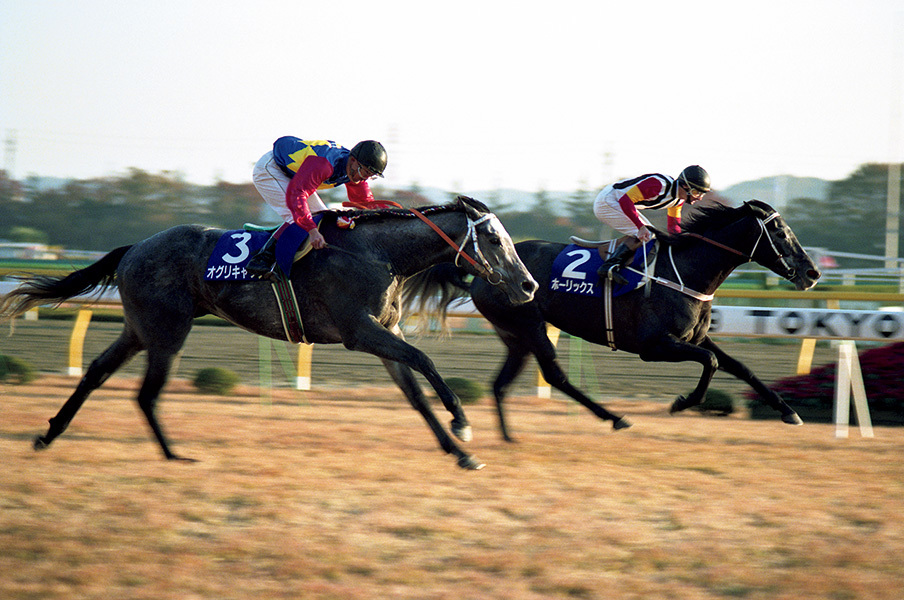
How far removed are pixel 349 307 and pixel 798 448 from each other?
317 cm

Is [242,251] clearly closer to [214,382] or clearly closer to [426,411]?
[426,411]

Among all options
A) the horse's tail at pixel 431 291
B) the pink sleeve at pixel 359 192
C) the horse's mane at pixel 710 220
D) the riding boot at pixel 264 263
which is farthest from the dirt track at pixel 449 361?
the riding boot at pixel 264 263

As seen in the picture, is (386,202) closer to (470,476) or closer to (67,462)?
(470,476)

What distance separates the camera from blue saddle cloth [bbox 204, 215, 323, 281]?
4988mm

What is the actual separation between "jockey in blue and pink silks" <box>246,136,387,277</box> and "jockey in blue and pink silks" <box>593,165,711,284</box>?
1775 mm

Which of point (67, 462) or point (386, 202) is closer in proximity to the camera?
point (67, 462)

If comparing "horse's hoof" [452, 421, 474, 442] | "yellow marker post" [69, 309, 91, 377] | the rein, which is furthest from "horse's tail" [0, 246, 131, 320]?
the rein

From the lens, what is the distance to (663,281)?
595 cm

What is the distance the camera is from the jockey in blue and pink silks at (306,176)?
4.93 meters

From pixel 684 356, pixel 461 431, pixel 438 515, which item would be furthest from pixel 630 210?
pixel 438 515

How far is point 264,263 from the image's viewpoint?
5008 mm

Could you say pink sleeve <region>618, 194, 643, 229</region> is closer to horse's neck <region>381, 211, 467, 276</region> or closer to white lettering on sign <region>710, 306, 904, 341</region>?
white lettering on sign <region>710, 306, 904, 341</region>

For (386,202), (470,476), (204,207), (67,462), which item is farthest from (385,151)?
(204,207)

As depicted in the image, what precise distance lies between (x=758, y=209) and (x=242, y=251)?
3.46m
